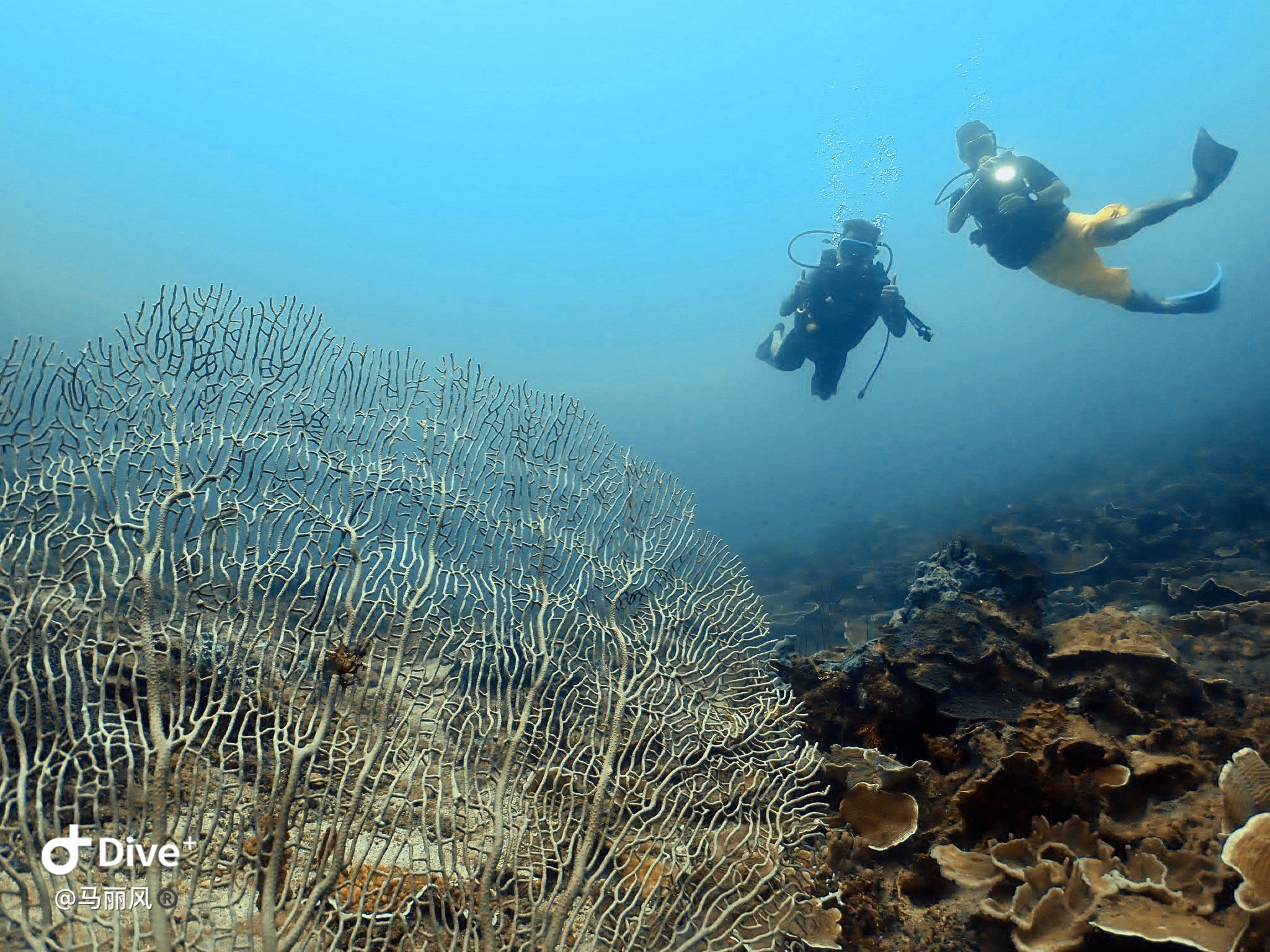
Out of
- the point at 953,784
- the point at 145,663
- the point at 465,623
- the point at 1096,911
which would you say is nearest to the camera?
the point at 1096,911

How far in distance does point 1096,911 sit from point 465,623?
3573mm

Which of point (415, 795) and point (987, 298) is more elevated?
point (987, 298)

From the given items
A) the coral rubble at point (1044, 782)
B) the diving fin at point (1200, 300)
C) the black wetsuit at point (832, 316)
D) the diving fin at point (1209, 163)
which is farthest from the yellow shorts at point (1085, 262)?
the coral rubble at point (1044, 782)

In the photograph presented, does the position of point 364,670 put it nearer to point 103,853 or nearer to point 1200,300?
point 103,853

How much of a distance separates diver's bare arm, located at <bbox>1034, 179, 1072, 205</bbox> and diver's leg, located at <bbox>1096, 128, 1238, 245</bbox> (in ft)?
2.94

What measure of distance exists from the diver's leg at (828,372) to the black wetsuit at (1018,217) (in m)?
2.99

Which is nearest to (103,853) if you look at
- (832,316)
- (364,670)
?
(364,670)

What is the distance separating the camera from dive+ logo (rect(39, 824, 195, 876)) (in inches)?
88.0

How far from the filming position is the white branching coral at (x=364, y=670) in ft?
8.22

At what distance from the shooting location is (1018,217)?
356 inches

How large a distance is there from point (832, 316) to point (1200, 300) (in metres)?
5.44

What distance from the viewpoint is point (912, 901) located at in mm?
2859

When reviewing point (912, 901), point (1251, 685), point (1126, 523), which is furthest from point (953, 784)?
point (1126, 523)

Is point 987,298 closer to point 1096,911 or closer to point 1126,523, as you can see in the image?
point 1126,523
